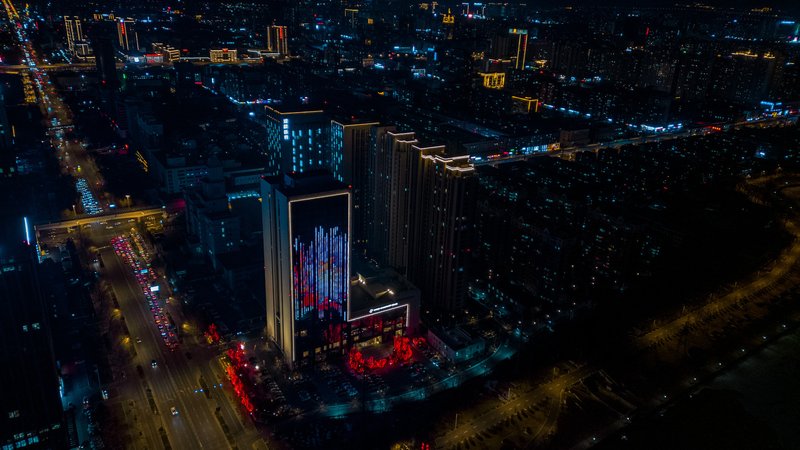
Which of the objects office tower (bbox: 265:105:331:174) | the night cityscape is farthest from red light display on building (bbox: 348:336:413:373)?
office tower (bbox: 265:105:331:174)

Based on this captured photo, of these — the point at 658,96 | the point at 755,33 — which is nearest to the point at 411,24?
the point at 658,96

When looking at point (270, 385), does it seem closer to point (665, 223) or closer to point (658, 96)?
point (665, 223)

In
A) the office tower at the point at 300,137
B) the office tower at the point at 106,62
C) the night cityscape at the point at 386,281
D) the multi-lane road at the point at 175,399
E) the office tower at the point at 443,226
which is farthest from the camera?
the office tower at the point at 106,62

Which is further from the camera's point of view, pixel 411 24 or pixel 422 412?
pixel 411 24

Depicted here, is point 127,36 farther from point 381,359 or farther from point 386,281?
point 381,359

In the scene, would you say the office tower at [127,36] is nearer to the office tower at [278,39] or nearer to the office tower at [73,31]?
the office tower at [73,31]

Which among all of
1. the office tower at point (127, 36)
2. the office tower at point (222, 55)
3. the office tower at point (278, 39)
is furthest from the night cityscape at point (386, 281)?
the office tower at point (278, 39)
